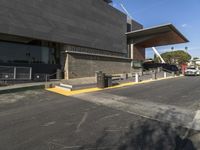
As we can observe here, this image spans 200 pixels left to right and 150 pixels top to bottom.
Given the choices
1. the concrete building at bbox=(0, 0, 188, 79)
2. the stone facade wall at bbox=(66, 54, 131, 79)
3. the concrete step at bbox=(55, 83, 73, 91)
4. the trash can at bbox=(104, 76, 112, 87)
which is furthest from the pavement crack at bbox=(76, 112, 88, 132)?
the stone facade wall at bbox=(66, 54, 131, 79)

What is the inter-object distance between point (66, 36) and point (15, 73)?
7.85 metres

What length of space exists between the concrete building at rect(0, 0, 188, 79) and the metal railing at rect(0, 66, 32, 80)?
97 cm

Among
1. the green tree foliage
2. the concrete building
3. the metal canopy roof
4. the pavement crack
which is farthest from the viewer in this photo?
the green tree foliage

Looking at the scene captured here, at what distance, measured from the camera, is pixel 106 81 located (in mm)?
17266

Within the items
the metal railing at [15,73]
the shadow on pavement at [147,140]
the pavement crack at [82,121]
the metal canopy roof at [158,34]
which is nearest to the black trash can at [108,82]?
the metal railing at [15,73]

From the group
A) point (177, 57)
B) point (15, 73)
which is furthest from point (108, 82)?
point (177, 57)

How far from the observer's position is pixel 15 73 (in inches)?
695

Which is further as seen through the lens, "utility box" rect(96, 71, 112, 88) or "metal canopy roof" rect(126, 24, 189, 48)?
"metal canopy roof" rect(126, 24, 189, 48)

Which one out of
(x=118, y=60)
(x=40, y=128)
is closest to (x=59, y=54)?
(x=118, y=60)

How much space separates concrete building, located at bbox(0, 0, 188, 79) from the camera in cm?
1856

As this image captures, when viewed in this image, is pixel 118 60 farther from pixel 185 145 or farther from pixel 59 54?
pixel 185 145

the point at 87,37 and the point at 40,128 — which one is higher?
the point at 87,37

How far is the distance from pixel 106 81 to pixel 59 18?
10093 mm

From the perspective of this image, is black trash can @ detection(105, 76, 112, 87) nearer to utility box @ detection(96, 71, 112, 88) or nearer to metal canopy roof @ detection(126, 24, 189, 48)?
utility box @ detection(96, 71, 112, 88)
